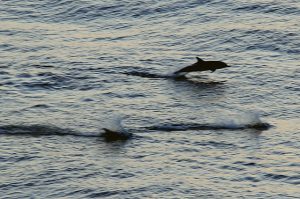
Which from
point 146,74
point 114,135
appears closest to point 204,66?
point 146,74

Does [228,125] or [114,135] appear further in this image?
[228,125]

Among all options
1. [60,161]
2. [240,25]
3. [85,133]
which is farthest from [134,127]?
[240,25]

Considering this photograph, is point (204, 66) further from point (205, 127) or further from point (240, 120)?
point (205, 127)

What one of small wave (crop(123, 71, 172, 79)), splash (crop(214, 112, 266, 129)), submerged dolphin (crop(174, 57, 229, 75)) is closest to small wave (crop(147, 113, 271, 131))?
splash (crop(214, 112, 266, 129))

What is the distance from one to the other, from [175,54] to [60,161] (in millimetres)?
12199

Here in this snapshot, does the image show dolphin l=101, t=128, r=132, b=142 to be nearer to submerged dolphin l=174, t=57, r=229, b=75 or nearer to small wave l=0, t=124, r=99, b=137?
small wave l=0, t=124, r=99, b=137

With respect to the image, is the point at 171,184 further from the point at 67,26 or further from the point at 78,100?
the point at 67,26

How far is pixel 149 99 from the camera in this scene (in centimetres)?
3356

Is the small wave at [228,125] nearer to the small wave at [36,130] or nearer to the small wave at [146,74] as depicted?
the small wave at [36,130]

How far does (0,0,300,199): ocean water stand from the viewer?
87.0ft

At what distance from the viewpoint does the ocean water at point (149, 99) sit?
2652 centimetres

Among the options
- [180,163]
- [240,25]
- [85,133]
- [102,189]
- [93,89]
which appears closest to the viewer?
[102,189]

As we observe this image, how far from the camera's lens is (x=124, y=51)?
39.2m

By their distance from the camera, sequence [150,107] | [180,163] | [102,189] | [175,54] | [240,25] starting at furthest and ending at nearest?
[240,25] < [175,54] < [150,107] < [180,163] < [102,189]
